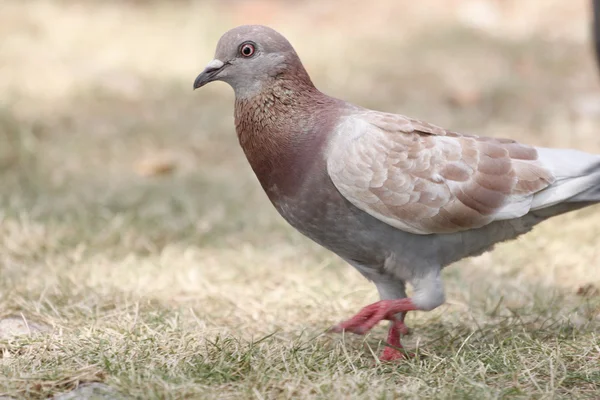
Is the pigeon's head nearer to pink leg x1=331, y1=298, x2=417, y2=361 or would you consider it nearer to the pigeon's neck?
the pigeon's neck

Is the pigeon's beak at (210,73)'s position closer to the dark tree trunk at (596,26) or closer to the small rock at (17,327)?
the small rock at (17,327)

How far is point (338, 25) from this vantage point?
10.4 m

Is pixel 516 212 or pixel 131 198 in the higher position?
pixel 516 212

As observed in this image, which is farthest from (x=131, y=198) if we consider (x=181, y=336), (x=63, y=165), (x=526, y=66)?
(x=526, y=66)

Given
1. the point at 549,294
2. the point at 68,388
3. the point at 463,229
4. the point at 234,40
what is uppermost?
the point at 234,40

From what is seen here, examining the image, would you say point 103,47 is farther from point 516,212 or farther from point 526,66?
point 516,212

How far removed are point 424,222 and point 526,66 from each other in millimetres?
5887

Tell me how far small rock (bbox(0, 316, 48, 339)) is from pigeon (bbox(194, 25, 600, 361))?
1128 mm

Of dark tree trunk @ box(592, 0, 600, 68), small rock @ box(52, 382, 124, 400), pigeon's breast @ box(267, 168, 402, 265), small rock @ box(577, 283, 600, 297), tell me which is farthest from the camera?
dark tree trunk @ box(592, 0, 600, 68)

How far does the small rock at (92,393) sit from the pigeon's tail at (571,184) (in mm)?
1652

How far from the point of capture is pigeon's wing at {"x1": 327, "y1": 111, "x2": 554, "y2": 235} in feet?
10.3

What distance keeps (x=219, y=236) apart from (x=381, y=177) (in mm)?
2120

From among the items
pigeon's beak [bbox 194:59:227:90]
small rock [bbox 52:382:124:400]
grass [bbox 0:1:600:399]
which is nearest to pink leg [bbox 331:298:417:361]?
grass [bbox 0:1:600:399]

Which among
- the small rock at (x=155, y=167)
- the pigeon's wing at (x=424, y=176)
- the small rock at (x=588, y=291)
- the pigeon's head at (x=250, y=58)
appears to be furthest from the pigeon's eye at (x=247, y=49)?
the small rock at (x=155, y=167)
